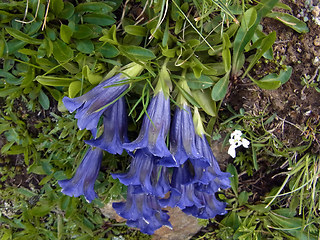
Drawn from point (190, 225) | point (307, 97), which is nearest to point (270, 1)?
point (307, 97)

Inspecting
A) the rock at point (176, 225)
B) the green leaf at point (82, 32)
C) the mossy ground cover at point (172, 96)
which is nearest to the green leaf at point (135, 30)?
the mossy ground cover at point (172, 96)

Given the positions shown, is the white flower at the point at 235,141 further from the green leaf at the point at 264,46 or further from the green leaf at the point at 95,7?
the green leaf at the point at 95,7

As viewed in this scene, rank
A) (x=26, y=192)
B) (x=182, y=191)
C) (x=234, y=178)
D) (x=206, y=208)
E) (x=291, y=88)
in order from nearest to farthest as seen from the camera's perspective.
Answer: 1. (x=182, y=191)
2. (x=206, y=208)
3. (x=291, y=88)
4. (x=234, y=178)
5. (x=26, y=192)

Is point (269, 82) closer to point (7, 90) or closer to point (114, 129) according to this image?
point (114, 129)

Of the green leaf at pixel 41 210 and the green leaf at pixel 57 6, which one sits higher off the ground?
the green leaf at pixel 57 6

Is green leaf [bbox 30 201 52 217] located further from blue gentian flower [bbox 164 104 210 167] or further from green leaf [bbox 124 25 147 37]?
green leaf [bbox 124 25 147 37]

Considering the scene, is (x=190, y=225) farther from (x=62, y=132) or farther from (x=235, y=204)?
(x=62, y=132)

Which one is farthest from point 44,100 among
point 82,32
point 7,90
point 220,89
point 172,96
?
point 220,89
